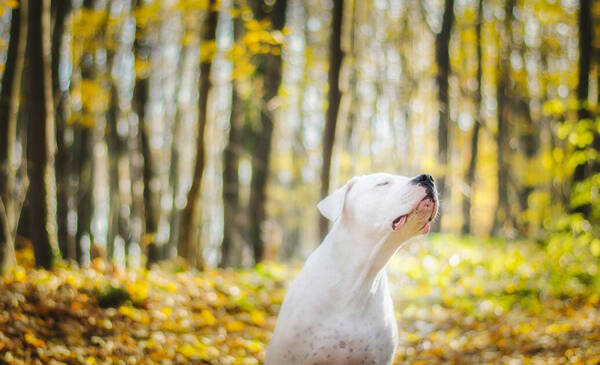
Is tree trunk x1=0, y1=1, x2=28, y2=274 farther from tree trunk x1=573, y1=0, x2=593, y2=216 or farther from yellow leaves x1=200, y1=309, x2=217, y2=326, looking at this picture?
tree trunk x1=573, y1=0, x2=593, y2=216

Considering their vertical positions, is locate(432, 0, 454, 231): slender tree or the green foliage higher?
locate(432, 0, 454, 231): slender tree

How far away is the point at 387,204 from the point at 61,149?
9.56 metres

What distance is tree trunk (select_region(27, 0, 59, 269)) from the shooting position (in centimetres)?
625

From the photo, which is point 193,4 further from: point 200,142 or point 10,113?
point 10,113

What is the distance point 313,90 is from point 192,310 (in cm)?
1517

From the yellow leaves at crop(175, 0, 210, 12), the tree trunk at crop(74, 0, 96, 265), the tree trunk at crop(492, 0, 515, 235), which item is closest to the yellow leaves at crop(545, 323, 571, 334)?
the yellow leaves at crop(175, 0, 210, 12)

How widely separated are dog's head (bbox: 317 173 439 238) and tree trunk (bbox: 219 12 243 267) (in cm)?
816

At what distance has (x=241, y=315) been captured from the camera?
6.52 m

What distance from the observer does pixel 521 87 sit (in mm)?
17656

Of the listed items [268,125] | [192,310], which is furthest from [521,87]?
[192,310]

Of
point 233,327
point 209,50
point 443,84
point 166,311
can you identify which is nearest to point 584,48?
point 443,84

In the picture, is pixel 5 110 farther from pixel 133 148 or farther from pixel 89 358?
pixel 133 148

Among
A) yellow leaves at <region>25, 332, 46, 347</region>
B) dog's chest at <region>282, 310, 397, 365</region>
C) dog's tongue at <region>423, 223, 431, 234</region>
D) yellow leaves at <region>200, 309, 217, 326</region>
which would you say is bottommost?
yellow leaves at <region>200, 309, 217, 326</region>

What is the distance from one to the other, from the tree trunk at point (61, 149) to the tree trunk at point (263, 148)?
12.0 ft
